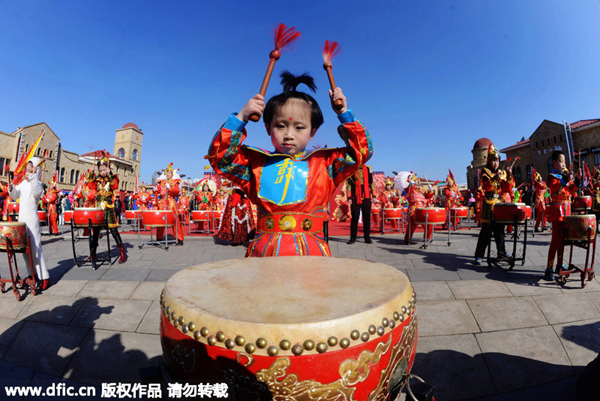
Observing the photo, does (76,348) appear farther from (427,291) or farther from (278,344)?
(427,291)

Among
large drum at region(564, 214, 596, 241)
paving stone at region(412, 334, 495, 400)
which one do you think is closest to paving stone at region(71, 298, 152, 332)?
paving stone at region(412, 334, 495, 400)

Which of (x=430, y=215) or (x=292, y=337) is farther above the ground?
(x=430, y=215)

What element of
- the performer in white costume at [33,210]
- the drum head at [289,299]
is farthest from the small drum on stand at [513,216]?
the performer in white costume at [33,210]

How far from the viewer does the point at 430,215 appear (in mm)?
6238

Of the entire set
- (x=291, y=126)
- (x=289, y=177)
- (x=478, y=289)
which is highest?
(x=291, y=126)

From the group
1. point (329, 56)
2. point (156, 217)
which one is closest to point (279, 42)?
point (329, 56)

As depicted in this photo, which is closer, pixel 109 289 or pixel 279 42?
pixel 279 42

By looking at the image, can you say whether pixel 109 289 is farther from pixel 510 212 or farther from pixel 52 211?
pixel 52 211

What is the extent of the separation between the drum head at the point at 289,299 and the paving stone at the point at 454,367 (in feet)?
4.22

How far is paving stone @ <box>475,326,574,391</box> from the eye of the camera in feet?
6.94

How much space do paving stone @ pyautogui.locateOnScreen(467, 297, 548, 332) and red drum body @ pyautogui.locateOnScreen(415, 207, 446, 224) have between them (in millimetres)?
3246

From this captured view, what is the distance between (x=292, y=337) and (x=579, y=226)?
446 centimetres

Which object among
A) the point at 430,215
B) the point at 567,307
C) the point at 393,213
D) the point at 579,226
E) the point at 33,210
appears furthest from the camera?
the point at 393,213

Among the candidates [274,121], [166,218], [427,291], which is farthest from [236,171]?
[166,218]
